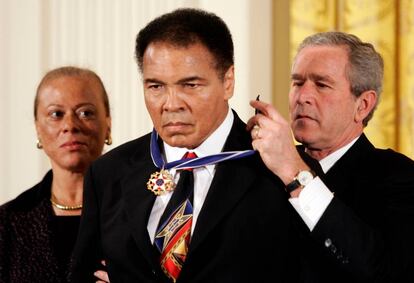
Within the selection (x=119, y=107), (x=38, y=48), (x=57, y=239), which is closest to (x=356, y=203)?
(x=57, y=239)

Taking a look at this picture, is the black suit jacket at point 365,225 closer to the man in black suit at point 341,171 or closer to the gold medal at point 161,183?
the man in black suit at point 341,171

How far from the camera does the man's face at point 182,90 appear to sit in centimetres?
171

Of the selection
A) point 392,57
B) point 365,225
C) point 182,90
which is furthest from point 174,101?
point 392,57

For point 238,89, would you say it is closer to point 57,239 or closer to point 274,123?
point 57,239

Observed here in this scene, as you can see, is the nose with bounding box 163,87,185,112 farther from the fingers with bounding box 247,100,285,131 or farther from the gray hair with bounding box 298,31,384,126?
the gray hair with bounding box 298,31,384,126

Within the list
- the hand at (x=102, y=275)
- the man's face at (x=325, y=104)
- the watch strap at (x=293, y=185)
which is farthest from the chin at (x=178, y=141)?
the man's face at (x=325, y=104)

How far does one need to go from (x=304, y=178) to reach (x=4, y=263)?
916 mm

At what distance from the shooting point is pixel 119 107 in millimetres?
3275

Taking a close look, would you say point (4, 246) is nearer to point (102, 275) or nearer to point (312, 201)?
point (102, 275)

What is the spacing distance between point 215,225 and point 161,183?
17 centimetres

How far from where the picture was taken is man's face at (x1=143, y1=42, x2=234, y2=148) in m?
1.71

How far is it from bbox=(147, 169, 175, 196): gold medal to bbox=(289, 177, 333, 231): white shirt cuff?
250 mm

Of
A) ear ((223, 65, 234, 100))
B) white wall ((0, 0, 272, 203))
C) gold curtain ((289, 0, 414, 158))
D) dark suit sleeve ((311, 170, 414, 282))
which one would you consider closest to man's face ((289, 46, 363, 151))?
dark suit sleeve ((311, 170, 414, 282))

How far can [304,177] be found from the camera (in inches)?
72.0
